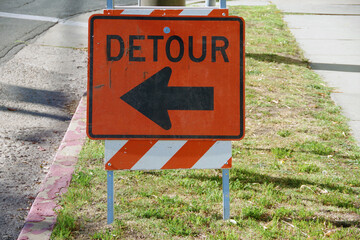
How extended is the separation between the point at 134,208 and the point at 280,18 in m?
9.77

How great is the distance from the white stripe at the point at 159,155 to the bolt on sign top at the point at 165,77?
2.6 inches

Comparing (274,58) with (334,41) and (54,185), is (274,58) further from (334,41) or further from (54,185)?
(54,185)

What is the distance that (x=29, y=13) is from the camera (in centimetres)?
1165

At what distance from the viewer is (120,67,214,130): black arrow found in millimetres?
3293

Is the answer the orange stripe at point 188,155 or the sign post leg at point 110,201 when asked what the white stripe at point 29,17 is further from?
the orange stripe at point 188,155

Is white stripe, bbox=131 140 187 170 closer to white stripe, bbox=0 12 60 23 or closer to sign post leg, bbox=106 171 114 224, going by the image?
sign post leg, bbox=106 171 114 224

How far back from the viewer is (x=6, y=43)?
874 centimetres

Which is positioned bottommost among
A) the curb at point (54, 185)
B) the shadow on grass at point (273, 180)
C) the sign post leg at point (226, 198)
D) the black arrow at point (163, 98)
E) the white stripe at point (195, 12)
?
the shadow on grass at point (273, 180)

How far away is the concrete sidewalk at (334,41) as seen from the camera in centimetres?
666

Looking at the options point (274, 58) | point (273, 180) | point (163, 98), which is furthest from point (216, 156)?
point (274, 58)

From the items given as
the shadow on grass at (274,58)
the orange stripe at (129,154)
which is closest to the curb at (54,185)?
the orange stripe at (129,154)

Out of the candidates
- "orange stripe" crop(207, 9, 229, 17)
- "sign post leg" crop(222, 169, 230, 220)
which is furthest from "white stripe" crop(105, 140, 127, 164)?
"orange stripe" crop(207, 9, 229, 17)

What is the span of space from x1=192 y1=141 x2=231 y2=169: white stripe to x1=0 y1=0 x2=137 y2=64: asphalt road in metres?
5.47

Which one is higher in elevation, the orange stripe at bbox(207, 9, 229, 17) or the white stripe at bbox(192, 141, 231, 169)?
the orange stripe at bbox(207, 9, 229, 17)
